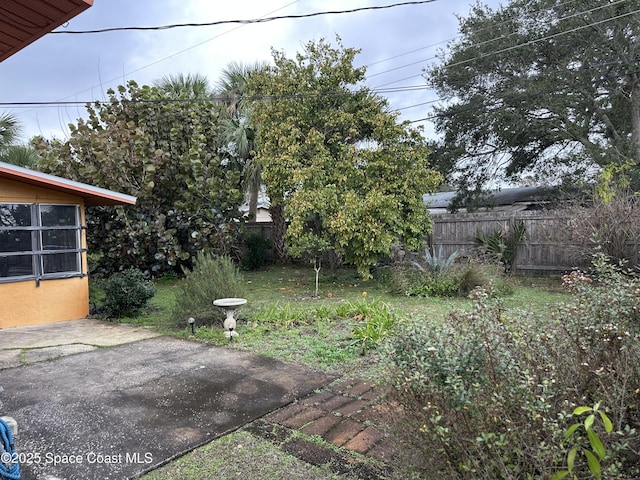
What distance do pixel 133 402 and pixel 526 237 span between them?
9.36 m

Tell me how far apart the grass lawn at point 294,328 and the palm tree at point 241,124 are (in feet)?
9.25

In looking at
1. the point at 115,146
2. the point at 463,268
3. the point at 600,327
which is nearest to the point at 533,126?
the point at 463,268

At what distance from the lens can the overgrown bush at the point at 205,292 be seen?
20.3 ft

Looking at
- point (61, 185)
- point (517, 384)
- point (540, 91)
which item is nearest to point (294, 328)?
point (61, 185)

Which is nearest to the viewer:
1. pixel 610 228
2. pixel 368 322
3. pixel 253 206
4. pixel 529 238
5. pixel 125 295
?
pixel 368 322

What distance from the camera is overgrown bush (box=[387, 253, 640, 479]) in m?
1.71

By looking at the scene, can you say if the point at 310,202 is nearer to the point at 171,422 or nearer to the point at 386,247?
the point at 386,247

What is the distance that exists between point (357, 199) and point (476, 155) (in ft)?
27.0

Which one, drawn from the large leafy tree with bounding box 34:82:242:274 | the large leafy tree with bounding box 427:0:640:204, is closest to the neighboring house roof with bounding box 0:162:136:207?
the large leafy tree with bounding box 34:82:242:274

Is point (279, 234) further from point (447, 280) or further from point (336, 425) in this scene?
point (336, 425)

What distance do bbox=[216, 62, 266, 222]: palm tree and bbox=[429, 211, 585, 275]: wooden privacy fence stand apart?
525 centimetres

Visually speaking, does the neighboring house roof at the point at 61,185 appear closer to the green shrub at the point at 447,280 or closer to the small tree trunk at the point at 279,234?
the green shrub at the point at 447,280

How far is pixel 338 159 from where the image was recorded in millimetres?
9398

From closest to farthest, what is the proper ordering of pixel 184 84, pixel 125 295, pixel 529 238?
pixel 125 295
pixel 529 238
pixel 184 84
